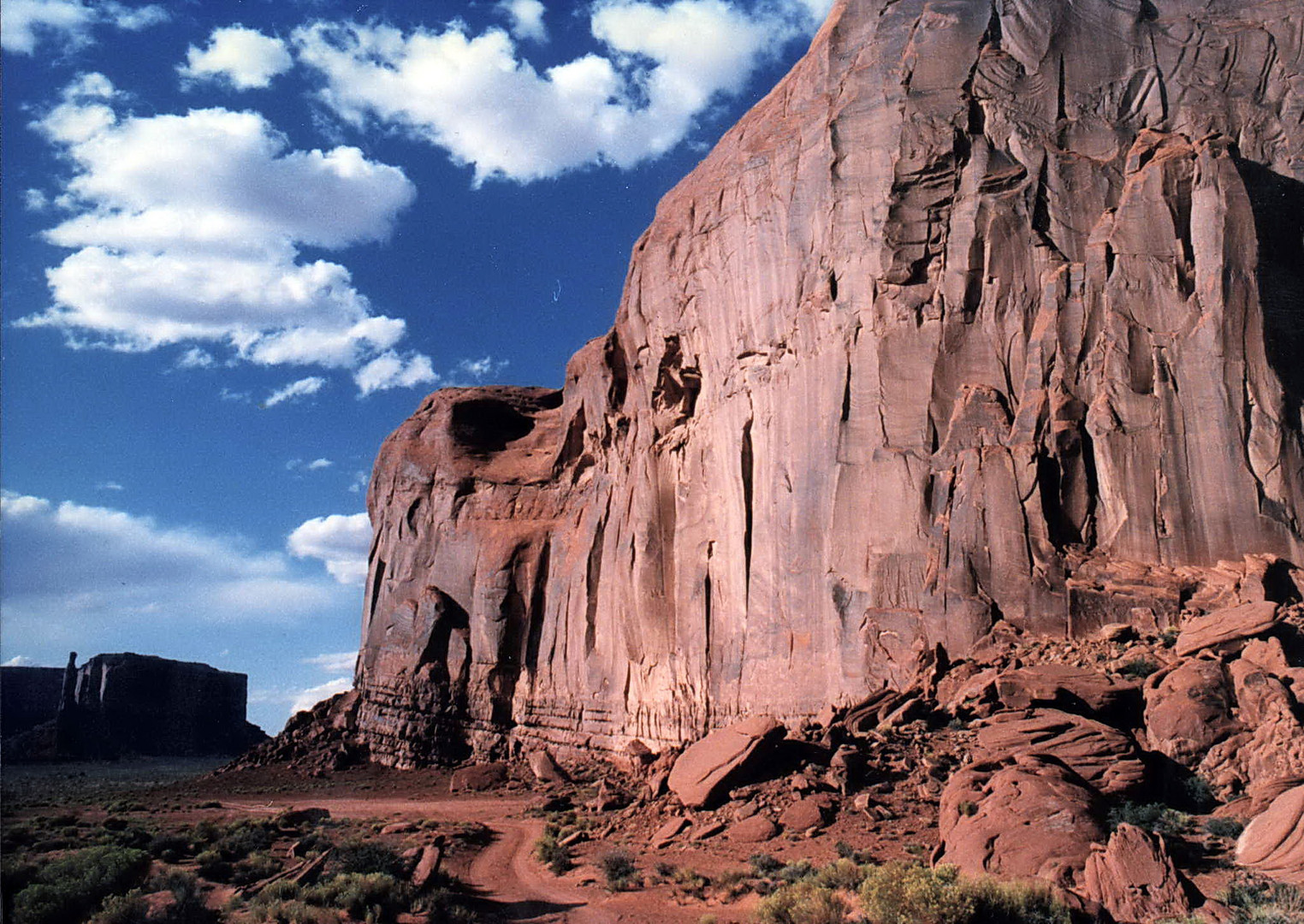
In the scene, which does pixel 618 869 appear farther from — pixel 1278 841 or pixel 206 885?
pixel 1278 841

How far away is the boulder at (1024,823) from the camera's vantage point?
13.1 metres

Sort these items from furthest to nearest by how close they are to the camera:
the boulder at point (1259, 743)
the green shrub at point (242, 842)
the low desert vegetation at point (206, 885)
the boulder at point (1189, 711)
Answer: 1. the green shrub at point (242, 842)
2. the boulder at point (1189, 711)
3. the boulder at point (1259, 743)
4. the low desert vegetation at point (206, 885)

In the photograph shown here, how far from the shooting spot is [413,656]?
4703cm

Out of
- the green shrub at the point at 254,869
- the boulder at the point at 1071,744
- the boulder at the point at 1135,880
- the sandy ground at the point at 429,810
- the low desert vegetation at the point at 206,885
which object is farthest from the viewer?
the green shrub at the point at 254,869

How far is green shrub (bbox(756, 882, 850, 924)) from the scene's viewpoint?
12.0 metres

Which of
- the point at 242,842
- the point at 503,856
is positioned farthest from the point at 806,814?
the point at 242,842

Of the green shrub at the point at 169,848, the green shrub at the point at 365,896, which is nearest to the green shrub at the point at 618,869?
the green shrub at the point at 365,896

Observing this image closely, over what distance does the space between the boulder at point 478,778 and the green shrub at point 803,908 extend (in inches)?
1102

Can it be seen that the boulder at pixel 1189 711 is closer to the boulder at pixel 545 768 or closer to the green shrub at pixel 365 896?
the green shrub at pixel 365 896

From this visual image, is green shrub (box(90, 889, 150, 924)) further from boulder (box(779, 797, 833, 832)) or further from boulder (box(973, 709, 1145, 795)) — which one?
boulder (box(973, 709, 1145, 795))

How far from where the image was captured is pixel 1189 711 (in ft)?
56.2

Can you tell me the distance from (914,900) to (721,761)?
9862mm

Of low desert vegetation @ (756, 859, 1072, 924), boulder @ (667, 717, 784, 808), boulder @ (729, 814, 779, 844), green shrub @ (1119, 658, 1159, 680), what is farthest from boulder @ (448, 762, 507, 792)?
low desert vegetation @ (756, 859, 1072, 924)

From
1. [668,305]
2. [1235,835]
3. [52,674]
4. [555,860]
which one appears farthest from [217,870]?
[52,674]
